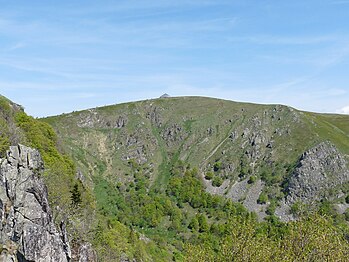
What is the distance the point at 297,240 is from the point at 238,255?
19.4 feet

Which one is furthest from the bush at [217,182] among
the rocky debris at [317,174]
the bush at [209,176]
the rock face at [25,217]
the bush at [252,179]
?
the rock face at [25,217]

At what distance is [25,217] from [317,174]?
161 metres

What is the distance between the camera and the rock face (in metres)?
49.6

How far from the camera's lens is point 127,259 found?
296ft

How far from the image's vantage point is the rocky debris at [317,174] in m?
182

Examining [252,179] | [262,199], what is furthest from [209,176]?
[262,199]

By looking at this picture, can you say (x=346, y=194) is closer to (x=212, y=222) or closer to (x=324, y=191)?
(x=324, y=191)

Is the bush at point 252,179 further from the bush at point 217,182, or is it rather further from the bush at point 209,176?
the bush at point 209,176

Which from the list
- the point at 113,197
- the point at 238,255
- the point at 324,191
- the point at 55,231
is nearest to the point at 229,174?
the point at 324,191

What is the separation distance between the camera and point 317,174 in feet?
613

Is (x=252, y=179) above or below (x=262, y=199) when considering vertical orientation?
above

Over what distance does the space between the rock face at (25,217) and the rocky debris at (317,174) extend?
146 meters

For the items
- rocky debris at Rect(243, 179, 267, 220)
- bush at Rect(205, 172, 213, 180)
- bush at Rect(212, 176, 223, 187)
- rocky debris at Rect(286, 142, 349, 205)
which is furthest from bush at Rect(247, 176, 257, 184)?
bush at Rect(205, 172, 213, 180)

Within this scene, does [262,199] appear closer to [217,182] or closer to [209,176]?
[217,182]
